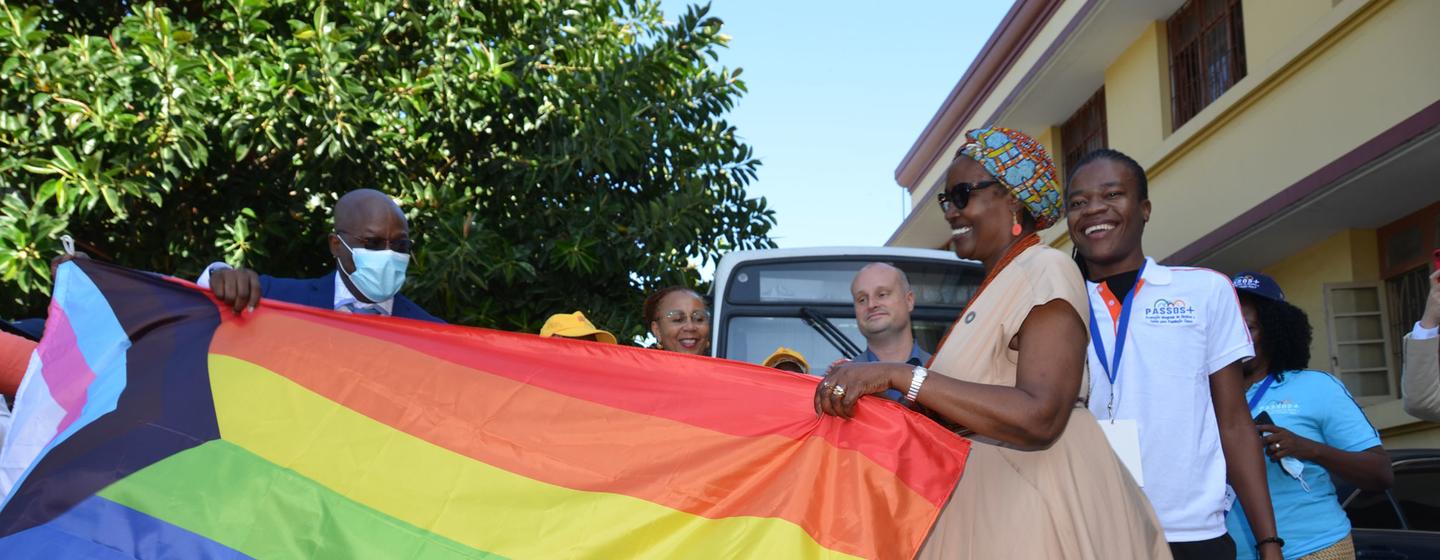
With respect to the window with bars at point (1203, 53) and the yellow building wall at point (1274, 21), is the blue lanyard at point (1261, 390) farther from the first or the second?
the window with bars at point (1203, 53)

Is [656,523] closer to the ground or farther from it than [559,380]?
closer to the ground

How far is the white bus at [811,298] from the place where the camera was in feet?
25.6

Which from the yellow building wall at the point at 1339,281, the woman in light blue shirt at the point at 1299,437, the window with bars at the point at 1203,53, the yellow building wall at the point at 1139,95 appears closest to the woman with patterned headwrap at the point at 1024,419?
the woman in light blue shirt at the point at 1299,437

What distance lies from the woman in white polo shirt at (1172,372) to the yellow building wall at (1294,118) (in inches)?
248

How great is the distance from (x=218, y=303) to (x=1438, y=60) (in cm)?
826

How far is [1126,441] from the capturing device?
10.3ft

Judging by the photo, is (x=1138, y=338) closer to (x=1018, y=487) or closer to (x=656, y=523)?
(x=1018, y=487)

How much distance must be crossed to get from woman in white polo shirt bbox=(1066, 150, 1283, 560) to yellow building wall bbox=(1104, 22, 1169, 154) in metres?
11.0

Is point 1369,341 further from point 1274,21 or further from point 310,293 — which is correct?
point 310,293

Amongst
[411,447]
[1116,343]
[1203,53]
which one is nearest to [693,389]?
[411,447]

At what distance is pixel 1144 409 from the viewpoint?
11.4ft

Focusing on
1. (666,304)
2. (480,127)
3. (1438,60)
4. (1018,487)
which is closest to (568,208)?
(480,127)

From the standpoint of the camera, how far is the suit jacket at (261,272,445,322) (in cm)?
425

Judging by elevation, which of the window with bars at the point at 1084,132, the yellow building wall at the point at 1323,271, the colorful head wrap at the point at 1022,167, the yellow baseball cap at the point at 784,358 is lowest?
the yellow baseball cap at the point at 784,358
